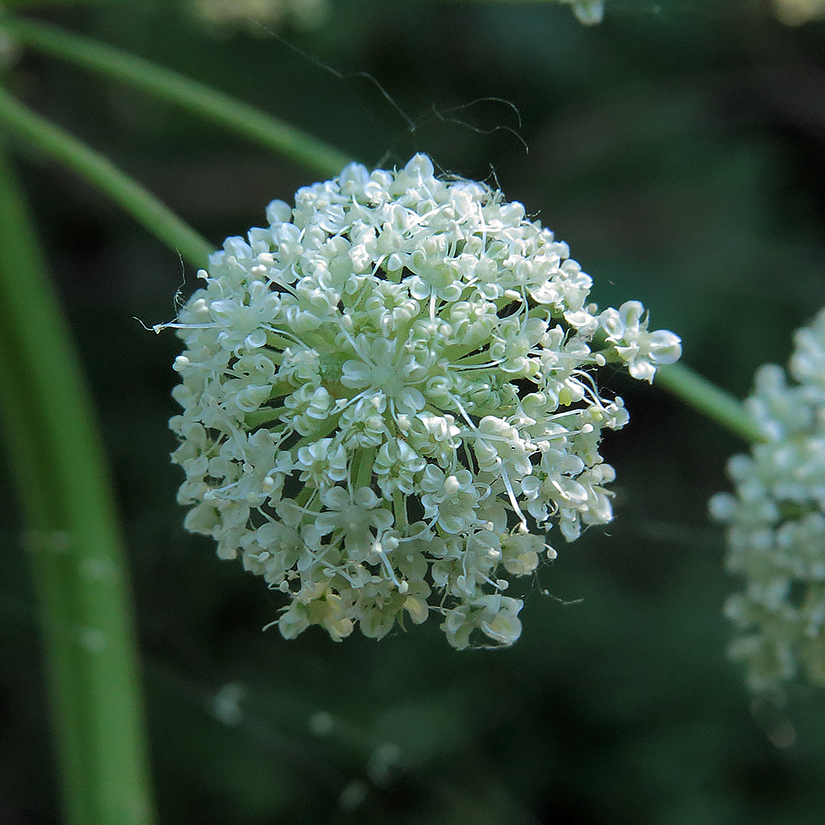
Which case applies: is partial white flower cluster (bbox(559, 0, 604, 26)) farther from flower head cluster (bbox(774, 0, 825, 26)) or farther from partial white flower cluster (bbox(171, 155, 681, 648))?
flower head cluster (bbox(774, 0, 825, 26))

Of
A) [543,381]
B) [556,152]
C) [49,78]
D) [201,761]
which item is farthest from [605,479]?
[49,78]

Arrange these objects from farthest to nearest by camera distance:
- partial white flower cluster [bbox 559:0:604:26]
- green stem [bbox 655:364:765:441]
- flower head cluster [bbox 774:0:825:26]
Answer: flower head cluster [bbox 774:0:825:26] < partial white flower cluster [bbox 559:0:604:26] < green stem [bbox 655:364:765:441]

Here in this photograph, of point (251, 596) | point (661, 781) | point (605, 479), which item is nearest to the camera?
point (605, 479)

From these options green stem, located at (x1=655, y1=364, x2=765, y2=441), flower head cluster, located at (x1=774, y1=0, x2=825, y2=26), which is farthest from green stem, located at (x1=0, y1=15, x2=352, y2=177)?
flower head cluster, located at (x1=774, y1=0, x2=825, y2=26)

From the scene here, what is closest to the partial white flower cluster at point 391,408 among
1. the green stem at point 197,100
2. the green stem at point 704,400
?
the green stem at point 704,400

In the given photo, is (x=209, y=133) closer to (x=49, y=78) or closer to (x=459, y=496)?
(x=49, y=78)

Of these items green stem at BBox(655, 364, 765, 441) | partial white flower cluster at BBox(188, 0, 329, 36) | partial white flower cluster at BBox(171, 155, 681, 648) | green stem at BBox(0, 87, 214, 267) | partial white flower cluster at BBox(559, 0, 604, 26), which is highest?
partial white flower cluster at BBox(188, 0, 329, 36)
